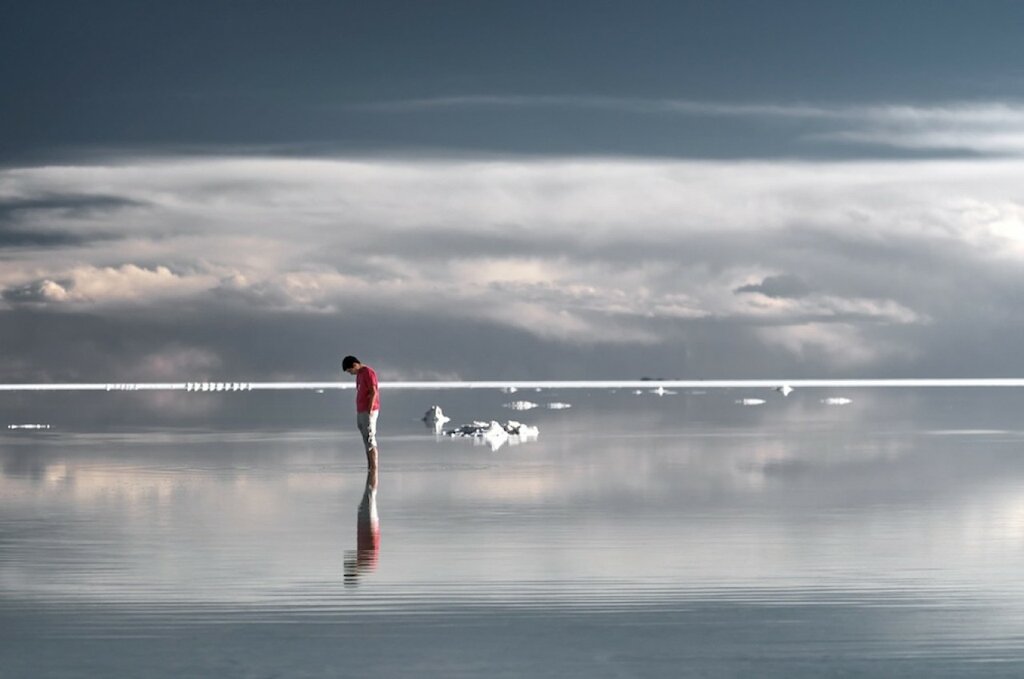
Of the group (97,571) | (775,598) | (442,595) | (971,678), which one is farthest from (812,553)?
(97,571)

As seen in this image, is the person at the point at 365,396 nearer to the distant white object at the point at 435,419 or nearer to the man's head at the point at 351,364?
the man's head at the point at 351,364

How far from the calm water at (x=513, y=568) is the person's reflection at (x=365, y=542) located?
0.05 metres

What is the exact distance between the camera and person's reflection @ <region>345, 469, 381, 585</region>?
37.6ft

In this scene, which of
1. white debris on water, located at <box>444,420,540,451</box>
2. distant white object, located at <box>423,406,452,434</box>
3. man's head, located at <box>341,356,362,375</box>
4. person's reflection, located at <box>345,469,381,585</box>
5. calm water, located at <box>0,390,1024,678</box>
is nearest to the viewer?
calm water, located at <box>0,390,1024,678</box>

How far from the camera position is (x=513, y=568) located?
11.5m

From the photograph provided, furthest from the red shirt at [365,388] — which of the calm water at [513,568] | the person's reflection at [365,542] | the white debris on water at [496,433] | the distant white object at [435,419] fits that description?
the distant white object at [435,419]

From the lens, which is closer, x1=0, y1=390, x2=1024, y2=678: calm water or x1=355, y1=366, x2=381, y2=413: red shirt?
x1=0, y1=390, x2=1024, y2=678: calm water

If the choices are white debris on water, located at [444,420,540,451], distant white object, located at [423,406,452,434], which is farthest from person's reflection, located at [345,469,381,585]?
distant white object, located at [423,406,452,434]

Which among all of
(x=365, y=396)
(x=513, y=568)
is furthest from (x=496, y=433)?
(x=513, y=568)

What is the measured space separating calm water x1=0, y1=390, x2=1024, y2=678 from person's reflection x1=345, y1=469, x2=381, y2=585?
50 mm

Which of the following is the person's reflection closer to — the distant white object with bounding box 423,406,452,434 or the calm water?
the calm water

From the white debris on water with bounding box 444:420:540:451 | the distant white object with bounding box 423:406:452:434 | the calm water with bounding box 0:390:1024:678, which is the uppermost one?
the distant white object with bounding box 423:406:452:434

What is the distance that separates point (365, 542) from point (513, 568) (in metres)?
2.08

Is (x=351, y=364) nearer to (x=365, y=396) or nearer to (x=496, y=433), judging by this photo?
(x=365, y=396)
